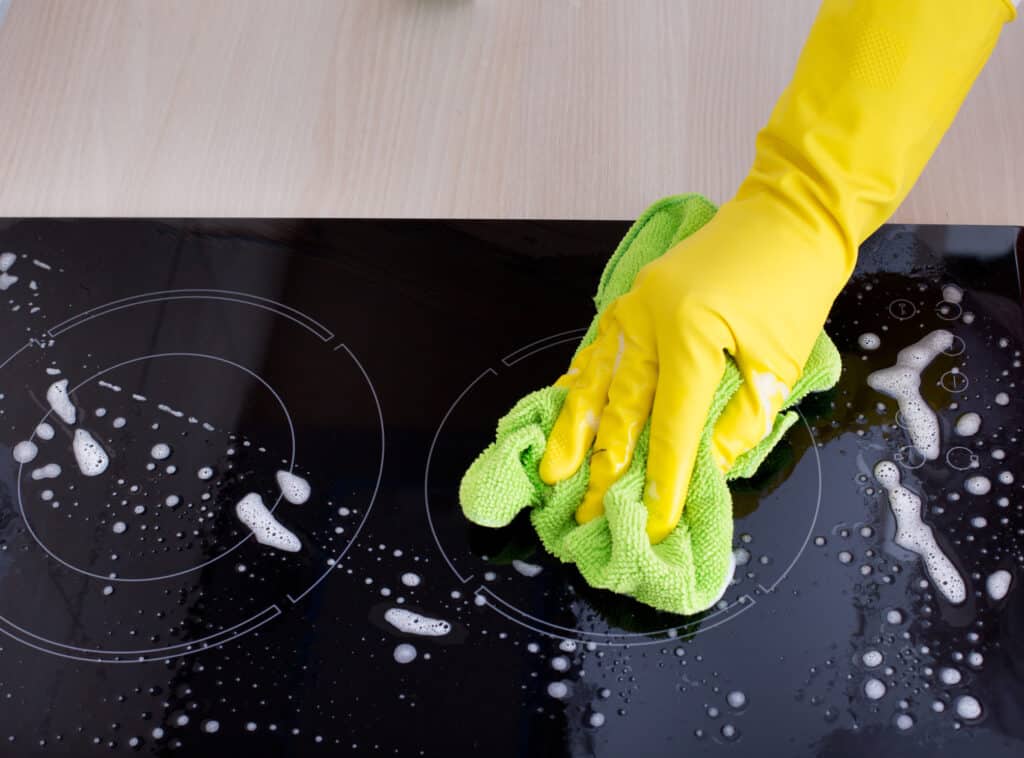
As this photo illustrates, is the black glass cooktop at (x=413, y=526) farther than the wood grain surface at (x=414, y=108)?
No

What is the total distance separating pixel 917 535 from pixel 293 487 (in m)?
0.46

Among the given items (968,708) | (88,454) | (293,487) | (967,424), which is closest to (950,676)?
(968,708)

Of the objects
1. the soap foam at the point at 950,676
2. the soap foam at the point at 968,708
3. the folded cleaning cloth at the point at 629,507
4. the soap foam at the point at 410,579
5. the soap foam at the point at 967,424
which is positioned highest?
the soap foam at the point at 967,424

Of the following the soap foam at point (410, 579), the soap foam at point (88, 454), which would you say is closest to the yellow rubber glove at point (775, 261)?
the soap foam at point (410, 579)

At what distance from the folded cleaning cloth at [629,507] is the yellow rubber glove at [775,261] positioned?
0.01 metres

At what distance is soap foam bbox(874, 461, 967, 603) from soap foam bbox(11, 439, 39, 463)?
0.65 metres

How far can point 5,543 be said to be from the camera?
72 cm

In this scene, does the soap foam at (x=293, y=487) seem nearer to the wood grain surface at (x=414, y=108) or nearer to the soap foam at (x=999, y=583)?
the wood grain surface at (x=414, y=108)

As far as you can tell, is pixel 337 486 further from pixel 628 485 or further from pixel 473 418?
pixel 628 485

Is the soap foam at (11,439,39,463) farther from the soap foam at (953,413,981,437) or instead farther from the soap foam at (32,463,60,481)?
the soap foam at (953,413,981,437)

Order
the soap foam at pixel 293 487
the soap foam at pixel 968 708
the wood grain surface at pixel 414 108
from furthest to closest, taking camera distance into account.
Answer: the wood grain surface at pixel 414 108 < the soap foam at pixel 293 487 < the soap foam at pixel 968 708

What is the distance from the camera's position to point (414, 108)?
920 millimetres

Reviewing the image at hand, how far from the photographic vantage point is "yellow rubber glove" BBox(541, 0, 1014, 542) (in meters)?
0.64

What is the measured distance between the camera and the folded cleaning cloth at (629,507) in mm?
618
